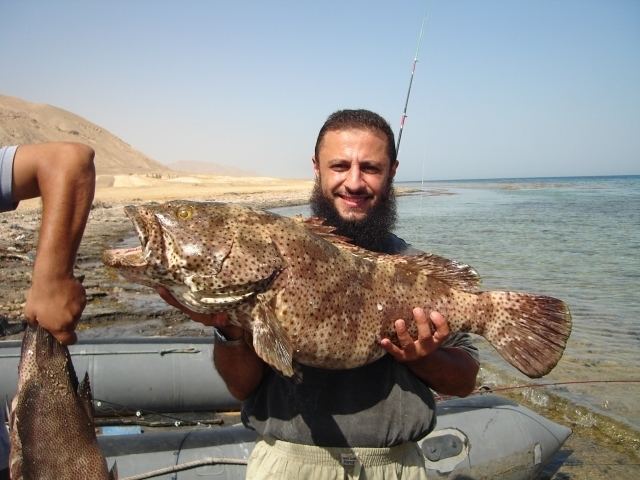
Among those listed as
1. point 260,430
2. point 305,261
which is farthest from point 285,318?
point 260,430

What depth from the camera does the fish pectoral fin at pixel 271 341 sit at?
2.41 m

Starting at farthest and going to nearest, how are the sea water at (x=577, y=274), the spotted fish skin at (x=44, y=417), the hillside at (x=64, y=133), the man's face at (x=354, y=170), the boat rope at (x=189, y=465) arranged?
the hillside at (x=64, y=133) → the sea water at (x=577, y=274) → the boat rope at (x=189, y=465) → the man's face at (x=354, y=170) → the spotted fish skin at (x=44, y=417)

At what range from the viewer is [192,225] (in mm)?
2699

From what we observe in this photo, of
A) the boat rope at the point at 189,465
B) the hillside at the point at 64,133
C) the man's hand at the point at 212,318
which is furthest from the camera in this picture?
the hillside at the point at 64,133

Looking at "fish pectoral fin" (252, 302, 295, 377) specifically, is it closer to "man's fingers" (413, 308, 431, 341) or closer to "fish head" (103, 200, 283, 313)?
"fish head" (103, 200, 283, 313)

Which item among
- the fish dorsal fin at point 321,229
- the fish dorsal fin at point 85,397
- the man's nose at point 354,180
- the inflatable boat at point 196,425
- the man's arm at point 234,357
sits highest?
the man's nose at point 354,180

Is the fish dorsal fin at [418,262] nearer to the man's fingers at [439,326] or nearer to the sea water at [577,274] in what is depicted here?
the man's fingers at [439,326]

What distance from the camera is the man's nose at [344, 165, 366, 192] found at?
119 inches

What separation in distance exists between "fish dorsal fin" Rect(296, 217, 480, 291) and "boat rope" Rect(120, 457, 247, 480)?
2264mm

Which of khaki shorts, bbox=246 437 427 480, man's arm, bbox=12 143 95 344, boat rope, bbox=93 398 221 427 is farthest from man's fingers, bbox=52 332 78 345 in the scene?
boat rope, bbox=93 398 221 427

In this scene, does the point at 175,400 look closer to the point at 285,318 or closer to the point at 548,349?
the point at 285,318

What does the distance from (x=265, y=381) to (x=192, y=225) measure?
3.00 feet

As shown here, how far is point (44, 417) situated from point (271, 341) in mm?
1056

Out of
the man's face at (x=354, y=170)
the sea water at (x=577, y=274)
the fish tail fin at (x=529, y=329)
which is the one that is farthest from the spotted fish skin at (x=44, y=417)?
the sea water at (x=577, y=274)
